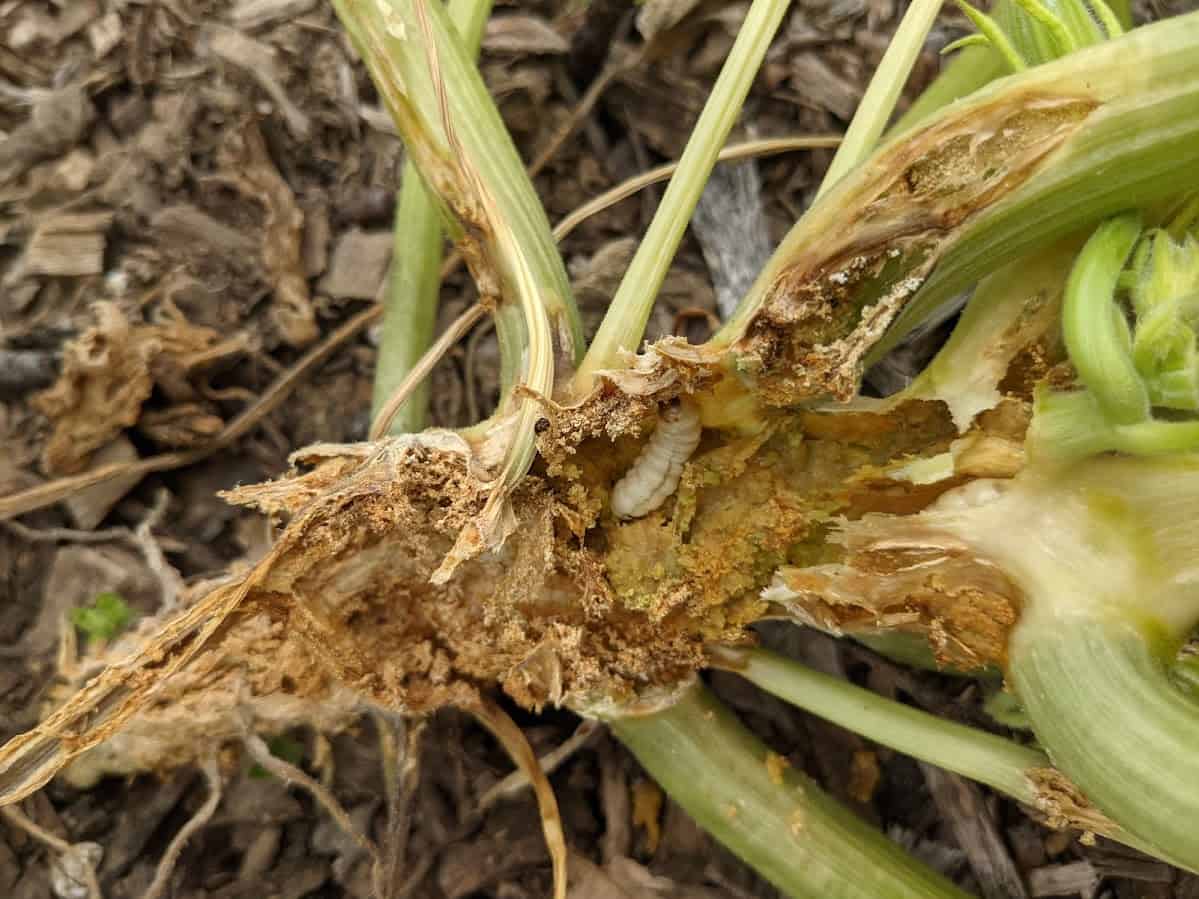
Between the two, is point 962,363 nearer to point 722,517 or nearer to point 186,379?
point 722,517

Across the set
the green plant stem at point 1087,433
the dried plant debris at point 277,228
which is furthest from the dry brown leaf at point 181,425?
the green plant stem at point 1087,433

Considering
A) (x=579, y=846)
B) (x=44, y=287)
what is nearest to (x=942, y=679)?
(x=579, y=846)

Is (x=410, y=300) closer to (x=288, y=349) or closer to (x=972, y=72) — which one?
(x=288, y=349)

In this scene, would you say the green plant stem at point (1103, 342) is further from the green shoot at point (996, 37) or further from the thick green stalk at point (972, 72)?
the thick green stalk at point (972, 72)

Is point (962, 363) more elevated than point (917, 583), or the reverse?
point (962, 363)

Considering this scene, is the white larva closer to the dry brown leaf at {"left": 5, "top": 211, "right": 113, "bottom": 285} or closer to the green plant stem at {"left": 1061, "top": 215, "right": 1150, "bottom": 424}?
the green plant stem at {"left": 1061, "top": 215, "right": 1150, "bottom": 424}

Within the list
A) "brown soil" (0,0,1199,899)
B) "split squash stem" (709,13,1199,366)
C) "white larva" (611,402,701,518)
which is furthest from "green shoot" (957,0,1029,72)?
"brown soil" (0,0,1199,899)

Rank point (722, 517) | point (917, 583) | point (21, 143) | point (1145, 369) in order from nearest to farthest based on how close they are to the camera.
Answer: point (1145, 369) < point (917, 583) < point (722, 517) < point (21, 143)
